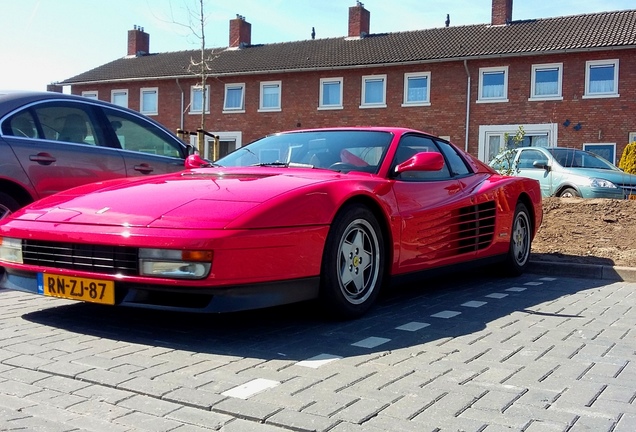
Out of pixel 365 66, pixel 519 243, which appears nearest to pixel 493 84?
pixel 365 66

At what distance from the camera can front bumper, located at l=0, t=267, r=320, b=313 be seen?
360 cm

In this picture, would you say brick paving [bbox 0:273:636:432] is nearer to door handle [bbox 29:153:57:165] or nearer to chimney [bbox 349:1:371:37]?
door handle [bbox 29:153:57:165]

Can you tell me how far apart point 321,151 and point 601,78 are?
2295 centimetres

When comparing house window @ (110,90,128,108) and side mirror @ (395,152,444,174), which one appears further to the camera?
house window @ (110,90,128,108)

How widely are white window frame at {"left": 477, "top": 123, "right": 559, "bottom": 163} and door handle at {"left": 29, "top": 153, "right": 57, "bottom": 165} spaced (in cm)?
2174

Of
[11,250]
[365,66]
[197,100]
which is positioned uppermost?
[365,66]

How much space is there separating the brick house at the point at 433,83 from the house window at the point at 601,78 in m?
0.04

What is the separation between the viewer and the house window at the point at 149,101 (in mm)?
34938

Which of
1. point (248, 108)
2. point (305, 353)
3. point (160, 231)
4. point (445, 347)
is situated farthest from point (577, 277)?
point (248, 108)

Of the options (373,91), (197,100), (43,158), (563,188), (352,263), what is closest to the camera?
(352,263)

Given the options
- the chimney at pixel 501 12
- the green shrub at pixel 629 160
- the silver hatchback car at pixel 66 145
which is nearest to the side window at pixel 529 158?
the green shrub at pixel 629 160

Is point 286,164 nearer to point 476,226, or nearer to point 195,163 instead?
point 195,163

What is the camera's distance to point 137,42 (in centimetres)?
3953

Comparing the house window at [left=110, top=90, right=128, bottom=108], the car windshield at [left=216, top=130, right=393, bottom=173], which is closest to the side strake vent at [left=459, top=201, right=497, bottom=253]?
the car windshield at [left=216, top=130, right=393, bottom=173]
